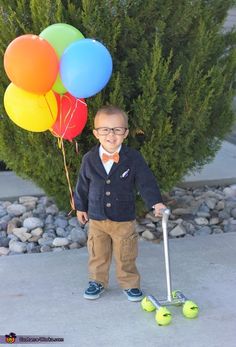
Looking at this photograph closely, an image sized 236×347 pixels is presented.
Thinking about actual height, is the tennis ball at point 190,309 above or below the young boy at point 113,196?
below

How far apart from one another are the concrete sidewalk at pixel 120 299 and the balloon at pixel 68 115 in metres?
1.00

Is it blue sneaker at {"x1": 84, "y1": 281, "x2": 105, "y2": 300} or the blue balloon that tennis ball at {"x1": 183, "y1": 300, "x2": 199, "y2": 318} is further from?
the blue balloon

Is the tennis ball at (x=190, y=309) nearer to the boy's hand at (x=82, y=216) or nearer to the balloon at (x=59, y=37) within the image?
the boy's hand at (x=82, y=216)

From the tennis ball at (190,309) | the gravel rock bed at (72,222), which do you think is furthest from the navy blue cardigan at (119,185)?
the gravel rock bed at (72,222)

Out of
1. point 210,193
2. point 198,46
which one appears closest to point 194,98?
point 198,46

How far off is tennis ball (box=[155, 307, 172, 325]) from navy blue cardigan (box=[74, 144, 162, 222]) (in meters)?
0.59

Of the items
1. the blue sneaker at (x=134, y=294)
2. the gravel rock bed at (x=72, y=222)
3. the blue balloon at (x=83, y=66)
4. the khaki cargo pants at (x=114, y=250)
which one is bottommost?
the gravel rock bed at (x=72, y=222)

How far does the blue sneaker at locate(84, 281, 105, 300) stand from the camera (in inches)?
138

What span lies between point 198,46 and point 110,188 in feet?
4.59

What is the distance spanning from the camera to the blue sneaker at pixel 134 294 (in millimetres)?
3459

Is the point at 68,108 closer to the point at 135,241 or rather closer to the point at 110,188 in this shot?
the point at 110,188

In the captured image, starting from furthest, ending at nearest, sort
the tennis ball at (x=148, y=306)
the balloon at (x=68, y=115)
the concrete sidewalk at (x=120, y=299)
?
the balloon at (x=68, y=115) → the tennis ball at (x=148, y=306) → the concrete sidewalk at (x=120, y=299)

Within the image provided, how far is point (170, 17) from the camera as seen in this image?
4.15 m

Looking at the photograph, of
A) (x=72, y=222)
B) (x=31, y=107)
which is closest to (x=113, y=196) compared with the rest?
(x=31, y=107)
